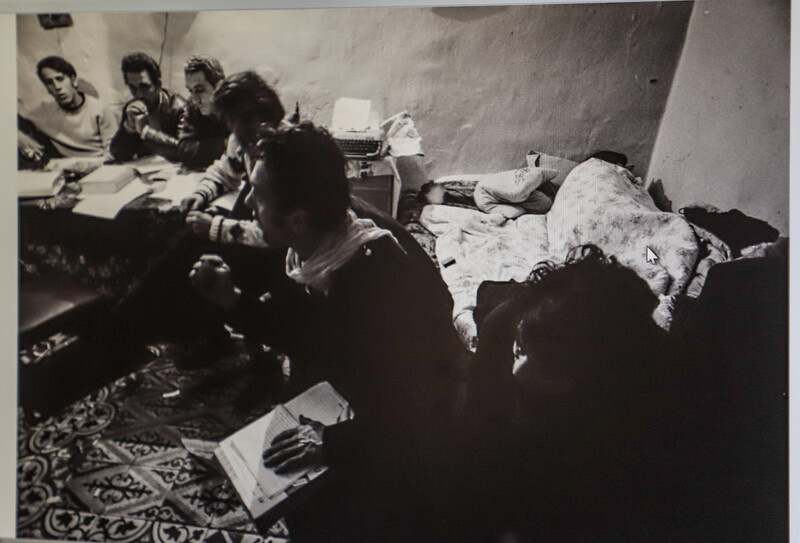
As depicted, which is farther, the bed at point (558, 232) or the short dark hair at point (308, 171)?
the short dark hair at point (308, 171)

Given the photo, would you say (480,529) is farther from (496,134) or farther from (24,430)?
(24,430)

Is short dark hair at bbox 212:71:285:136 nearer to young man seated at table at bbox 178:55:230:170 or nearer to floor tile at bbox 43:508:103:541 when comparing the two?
young man seated at table at bbox 178:55:230:170

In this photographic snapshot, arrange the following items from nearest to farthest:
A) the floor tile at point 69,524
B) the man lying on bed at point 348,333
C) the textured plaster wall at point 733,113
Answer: the textured plaster wall at point 733,113, the man lying on bed at point 348,333, the floor tile at point 69,524

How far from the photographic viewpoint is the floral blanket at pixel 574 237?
1.91m

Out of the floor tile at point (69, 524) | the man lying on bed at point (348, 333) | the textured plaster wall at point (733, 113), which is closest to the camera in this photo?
the textured plaster wall at point (733, 113)

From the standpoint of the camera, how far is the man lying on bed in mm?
1997

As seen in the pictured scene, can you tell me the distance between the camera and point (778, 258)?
191 centimetres

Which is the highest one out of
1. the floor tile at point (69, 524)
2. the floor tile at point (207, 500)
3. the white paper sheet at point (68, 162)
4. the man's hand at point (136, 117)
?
the man's hand at point (136, 117)

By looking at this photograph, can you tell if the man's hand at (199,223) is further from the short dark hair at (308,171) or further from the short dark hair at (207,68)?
the short dark hair at (207,68)

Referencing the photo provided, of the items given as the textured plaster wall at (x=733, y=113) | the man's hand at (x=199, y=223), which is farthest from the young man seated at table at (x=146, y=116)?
the textured plaster wall at (x=733, y=113)

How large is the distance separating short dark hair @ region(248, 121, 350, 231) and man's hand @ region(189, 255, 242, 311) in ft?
0.97

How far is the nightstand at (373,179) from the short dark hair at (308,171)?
1.3 inches

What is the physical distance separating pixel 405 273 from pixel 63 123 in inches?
52.8

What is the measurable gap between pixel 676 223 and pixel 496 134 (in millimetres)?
658
